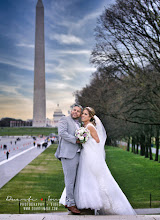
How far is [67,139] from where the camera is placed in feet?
19.5

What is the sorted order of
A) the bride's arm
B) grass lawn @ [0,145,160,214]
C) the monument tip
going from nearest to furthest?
the bride's arm
grass lawn @ [0,145,160,214]
the monument tip

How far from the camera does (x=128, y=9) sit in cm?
1647

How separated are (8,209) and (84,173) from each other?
25.7 ft

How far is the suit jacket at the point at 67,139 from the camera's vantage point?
5.95m

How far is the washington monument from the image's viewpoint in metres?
84.4

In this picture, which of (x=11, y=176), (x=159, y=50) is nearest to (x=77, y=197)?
(x=159, y=50)

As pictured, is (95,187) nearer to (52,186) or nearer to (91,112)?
(91,112)

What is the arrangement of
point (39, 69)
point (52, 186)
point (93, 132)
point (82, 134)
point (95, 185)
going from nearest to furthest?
point (82, 134)
point (95, 185)
point (93, 132)
point (52, 186)
point (39, 69)

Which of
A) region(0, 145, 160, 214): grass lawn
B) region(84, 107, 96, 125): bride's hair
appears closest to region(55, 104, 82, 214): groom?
region(84, 107, 96, 125): bride's hair

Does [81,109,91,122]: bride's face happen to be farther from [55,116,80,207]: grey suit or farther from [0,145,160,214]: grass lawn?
[0,145,160,214]: grass lawn

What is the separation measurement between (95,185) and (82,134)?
3.15 ft

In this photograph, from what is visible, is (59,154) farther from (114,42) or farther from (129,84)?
(114,42)

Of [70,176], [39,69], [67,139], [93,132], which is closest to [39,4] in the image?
[39,69]

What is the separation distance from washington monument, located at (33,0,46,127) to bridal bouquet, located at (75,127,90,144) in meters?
82.2
